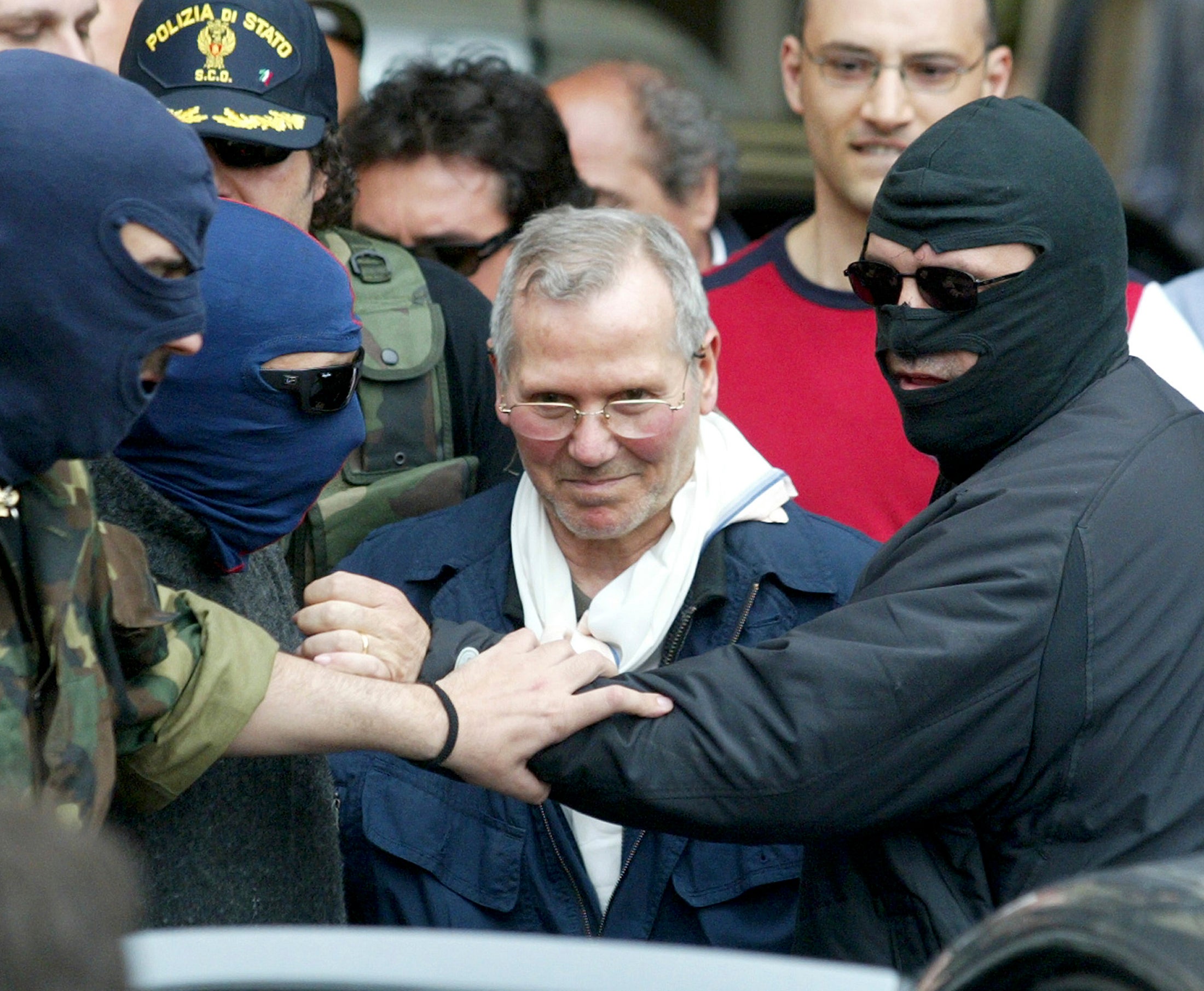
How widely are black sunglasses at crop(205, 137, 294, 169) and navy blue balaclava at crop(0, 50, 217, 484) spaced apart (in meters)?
1.39

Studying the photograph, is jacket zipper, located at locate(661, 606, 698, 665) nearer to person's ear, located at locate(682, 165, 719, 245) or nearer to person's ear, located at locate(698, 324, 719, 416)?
person's ear, located at locate(698, 324, 719, 416)

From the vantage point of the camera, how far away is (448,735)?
2625mm

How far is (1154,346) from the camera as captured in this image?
146 inches

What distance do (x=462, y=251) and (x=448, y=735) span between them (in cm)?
193

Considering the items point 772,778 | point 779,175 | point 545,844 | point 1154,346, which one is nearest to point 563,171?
point 1154,346

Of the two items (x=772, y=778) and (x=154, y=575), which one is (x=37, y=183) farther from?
(x=772, y=778)

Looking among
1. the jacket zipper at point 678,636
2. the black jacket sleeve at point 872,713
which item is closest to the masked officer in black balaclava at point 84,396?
the black jacket sleeve at point 872,713

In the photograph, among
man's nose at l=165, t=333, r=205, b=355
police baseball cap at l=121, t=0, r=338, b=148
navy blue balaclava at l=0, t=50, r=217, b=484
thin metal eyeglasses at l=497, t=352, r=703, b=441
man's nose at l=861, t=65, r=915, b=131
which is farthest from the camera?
man's nose at l=861, t=65, r=915, b=131

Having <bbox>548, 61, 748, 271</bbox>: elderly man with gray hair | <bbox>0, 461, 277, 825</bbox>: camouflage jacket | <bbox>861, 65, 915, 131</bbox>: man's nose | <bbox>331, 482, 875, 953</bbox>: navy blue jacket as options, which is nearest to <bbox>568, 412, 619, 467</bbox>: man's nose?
<bbox>331, 482, 875, 953</bbox>: navy blue jacket

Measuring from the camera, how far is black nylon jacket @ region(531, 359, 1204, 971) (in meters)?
2.37

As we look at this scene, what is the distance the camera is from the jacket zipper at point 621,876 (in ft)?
9.62

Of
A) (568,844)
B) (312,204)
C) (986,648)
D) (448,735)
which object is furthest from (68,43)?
(986,648)

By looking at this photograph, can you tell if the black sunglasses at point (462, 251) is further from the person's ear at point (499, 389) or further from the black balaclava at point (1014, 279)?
the black balaclava at point (1014, 279)

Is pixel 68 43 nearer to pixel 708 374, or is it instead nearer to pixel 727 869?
pixel 708 374
